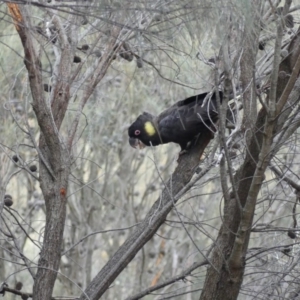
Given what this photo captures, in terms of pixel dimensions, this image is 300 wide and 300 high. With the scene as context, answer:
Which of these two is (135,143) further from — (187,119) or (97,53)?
(97,53)

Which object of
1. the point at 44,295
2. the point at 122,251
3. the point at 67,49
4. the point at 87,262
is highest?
the point at 87,262

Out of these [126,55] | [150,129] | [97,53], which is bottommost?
[97,53]

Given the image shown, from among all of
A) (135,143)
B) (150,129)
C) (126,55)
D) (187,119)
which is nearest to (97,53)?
(126,55)

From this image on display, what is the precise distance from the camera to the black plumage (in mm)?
3850

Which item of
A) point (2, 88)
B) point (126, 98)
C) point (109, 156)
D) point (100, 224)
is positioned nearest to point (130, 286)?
point (100, 224)

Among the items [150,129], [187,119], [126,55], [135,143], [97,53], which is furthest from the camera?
[135,143]

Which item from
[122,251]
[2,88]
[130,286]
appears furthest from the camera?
[130,286]

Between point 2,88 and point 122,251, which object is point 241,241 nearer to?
point 122,251

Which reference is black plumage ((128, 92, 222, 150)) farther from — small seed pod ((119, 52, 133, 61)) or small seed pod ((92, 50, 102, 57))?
small seed pod ((92, 50, 102, 57))

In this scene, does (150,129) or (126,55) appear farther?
(150,129)

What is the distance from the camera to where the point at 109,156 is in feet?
24.3

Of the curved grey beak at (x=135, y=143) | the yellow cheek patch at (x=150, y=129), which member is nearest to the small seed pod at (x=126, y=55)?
the yellow cheek patch at (x=150, y=129)

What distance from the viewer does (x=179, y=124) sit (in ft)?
13.3

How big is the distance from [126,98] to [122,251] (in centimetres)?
371
